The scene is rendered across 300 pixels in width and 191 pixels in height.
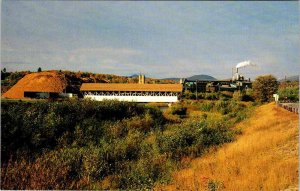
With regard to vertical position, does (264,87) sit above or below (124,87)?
below

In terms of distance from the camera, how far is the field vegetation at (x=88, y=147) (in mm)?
11734

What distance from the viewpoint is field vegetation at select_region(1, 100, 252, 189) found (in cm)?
1173

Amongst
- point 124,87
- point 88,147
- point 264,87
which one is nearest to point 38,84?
point 124,87

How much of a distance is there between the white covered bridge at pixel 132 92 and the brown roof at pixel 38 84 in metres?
2.58

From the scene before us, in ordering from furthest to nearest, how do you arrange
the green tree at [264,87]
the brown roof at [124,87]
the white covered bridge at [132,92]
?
the green tree at [264,87], the brown roof at [124,87], the white covered bridge at [132,92]

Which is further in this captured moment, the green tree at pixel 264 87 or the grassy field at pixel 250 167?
the green tree at pixel 264 87

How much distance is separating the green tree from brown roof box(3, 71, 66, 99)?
22.2 m

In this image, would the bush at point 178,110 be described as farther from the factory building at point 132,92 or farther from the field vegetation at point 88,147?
the field vegetation at point 88,147

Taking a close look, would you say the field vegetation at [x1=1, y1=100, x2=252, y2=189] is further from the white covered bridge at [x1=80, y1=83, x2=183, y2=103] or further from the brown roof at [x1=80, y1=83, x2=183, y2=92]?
the brown roof at [x1=80, y1=83, x2=183, y2=92]

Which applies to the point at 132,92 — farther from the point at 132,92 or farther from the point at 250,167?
the point at 250,167

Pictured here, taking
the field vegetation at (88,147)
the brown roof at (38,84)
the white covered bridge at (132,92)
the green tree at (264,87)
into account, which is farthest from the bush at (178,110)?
the green tree at (264,87)

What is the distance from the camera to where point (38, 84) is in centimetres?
2820

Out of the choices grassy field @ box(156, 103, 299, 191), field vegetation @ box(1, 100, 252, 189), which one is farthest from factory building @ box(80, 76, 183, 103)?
grassy field @ box(156, 103, 299, 191)

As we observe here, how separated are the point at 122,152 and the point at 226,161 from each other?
4.57 metres
